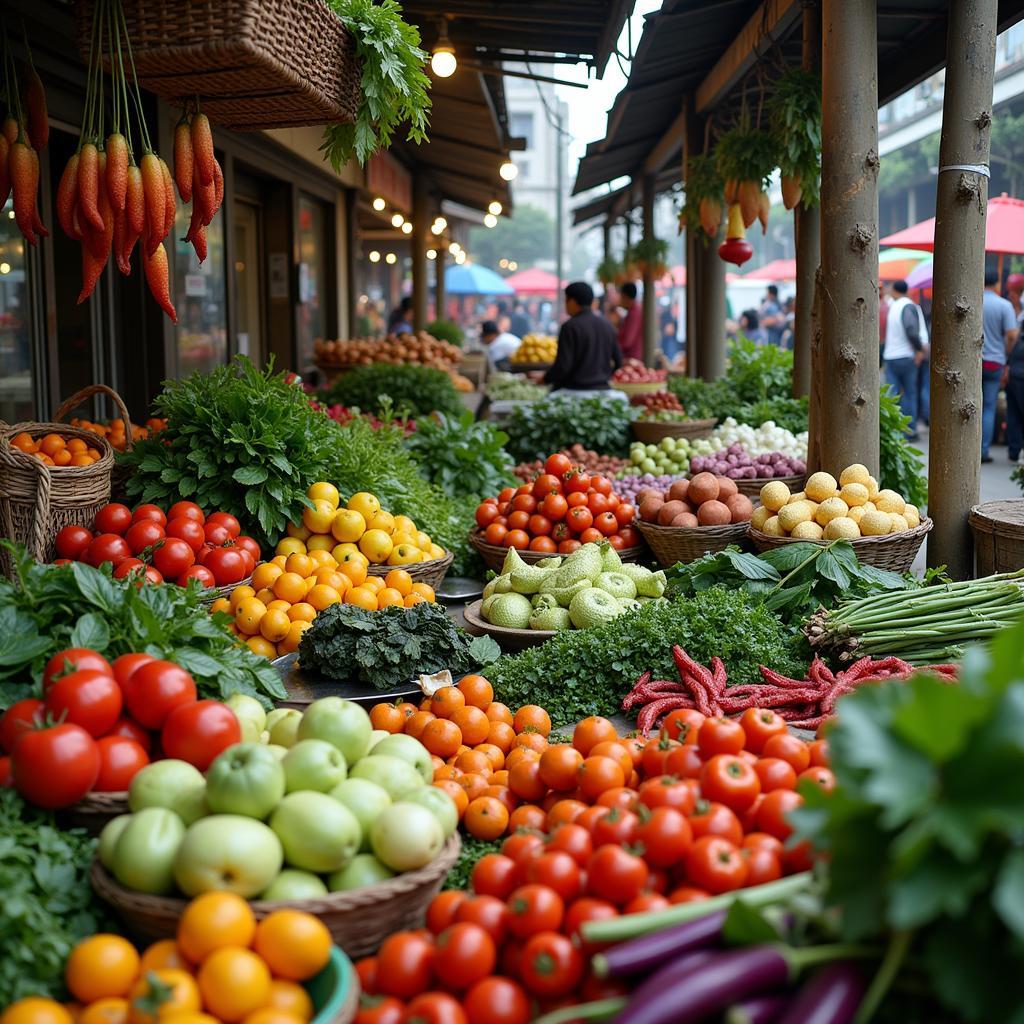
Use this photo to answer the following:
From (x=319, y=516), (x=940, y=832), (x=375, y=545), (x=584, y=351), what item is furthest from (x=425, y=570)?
(x=584, y=351)

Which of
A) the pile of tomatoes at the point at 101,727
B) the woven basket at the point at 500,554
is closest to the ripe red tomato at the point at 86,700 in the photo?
the pile of tomatoes at the point at 101,727

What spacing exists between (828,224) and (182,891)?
4260 mm

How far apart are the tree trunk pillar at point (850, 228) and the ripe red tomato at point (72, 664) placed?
3.86 m

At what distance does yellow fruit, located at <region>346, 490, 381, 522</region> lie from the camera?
15.4 ft

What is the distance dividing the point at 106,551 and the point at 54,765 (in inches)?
79.6

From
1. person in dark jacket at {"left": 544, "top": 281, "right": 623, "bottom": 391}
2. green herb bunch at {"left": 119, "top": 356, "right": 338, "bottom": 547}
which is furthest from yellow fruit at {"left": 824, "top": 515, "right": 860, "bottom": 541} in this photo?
person in dark jacket at {"left": 544, "top": 281, "right": 623, "bottom": 391}

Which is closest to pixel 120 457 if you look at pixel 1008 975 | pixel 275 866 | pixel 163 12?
pixel 163 12

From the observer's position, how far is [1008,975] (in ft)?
4.70

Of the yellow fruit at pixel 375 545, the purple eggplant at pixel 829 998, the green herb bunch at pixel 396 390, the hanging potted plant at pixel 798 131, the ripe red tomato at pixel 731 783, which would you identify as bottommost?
the purple eggplant at pixel 829 998

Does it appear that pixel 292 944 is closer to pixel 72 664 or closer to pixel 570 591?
pixel 72 664

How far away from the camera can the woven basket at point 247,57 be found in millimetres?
3182

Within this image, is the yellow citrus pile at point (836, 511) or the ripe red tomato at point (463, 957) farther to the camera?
the yellow citrus pile at point (836, 511)

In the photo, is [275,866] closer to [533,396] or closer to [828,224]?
[828,224]

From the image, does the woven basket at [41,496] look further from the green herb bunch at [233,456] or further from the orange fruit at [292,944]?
the orange fruit at [292,944]
